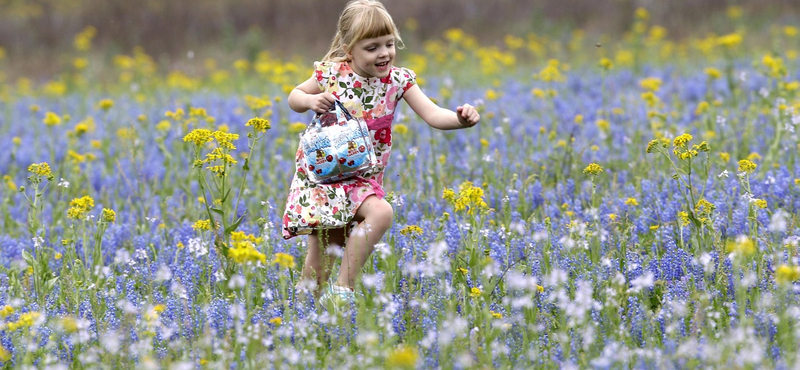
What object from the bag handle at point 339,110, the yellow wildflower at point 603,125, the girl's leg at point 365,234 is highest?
the yellow wildflower at point 603,125

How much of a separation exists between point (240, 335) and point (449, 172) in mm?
2990

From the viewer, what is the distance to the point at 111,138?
26.1 ft

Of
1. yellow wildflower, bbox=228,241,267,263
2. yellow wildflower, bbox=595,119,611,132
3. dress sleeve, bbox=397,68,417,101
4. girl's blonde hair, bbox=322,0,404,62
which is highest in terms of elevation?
yellow wildflower, bbox=595,119,611,132

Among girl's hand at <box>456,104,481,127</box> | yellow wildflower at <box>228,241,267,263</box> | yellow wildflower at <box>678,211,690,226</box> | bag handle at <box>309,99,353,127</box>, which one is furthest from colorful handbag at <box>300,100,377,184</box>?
yellow wildflower at <box>678,211,690,226</box>

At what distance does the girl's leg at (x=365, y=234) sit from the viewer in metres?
3.52

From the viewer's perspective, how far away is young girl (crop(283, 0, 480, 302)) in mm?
3514

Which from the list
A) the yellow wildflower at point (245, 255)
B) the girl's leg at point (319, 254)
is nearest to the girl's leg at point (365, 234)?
the girl's leg at point (319, 254)

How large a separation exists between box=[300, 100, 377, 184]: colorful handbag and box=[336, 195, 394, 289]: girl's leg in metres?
0.15

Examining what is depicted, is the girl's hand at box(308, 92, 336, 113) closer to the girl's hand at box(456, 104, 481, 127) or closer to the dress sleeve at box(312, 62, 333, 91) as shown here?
the dress sleeve at box(312, 62, 333, 91)

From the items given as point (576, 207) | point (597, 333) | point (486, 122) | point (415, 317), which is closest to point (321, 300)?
point (415, 317)

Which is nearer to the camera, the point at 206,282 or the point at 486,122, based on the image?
the point at 206,282

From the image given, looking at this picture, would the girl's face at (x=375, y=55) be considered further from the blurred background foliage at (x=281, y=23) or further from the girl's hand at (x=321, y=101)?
the blurred background foliage at (x=281, y=23)

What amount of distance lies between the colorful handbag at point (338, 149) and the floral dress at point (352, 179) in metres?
0.05

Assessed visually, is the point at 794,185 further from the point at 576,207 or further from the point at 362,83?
the point at 362,83
